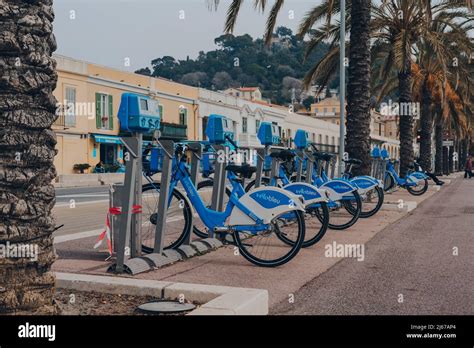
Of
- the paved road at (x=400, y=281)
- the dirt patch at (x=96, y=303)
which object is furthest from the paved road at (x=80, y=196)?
the dirt patch at (x=96, y=303)

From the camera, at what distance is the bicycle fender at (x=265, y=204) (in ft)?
22.3

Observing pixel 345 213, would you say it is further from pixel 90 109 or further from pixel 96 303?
pixel 90 109

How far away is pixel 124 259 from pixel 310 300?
1.92 meters

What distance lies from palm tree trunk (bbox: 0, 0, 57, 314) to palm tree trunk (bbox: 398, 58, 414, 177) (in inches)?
834

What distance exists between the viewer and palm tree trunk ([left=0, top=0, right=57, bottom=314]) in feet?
12.8

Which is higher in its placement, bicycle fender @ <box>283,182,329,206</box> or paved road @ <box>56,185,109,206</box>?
bicycle fender @ <box>283,182,329,206</box>

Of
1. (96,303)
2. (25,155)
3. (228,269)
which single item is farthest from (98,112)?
(25,155)

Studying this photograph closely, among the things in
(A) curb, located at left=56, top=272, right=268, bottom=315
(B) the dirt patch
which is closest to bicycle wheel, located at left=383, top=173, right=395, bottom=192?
(A) curb, located at left=56, top=272, right=268, bottom=315

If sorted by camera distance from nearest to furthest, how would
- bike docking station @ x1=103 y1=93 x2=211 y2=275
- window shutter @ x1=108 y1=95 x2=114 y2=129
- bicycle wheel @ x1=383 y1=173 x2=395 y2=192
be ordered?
bike docking station @ x1=103 y1=93 x2=211 y2=275
bicycle wheel @ x1=383 y1=173 x2=395 y2=192
window shutter @ x1=108 y1=95 x2=114 y2=129

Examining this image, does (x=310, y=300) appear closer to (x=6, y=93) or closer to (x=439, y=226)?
(x=6, y=93)

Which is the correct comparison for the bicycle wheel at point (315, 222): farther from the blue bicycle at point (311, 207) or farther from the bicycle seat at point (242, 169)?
the bicycle seat at point (242, 169)

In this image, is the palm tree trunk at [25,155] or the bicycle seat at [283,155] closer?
the palm tree trunk at [25,155]

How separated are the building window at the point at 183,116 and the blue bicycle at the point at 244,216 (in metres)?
41.9

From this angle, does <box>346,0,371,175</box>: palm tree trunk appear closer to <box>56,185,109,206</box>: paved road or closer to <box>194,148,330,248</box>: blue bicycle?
<box>194,148,330,248</box>: blue bicycle
